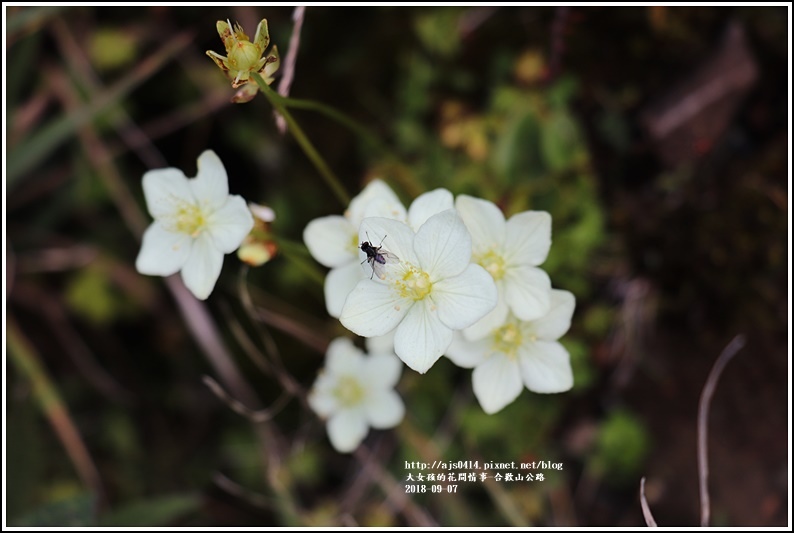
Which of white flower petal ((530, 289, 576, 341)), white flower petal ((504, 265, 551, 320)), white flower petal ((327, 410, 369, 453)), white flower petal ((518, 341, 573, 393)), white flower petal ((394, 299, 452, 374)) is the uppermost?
white flower petal ((394, 299, 452, 374))

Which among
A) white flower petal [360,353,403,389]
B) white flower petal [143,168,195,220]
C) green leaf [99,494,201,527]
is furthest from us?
green leaf [99,494,201,527]

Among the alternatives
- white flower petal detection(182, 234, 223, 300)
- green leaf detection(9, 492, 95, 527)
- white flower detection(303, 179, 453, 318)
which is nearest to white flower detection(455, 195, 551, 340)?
white flower detection(303, 179, 453, 318)

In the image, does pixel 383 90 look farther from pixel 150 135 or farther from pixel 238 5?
pixel 150 135

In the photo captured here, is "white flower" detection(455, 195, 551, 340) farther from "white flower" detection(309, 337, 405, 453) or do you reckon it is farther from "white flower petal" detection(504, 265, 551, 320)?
"white flower" detection(309, 337, 405, 453)

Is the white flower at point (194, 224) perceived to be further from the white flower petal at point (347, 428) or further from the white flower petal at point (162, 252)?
the white flower petal at point (347, 428)

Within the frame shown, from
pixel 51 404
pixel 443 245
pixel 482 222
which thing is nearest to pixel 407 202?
pixel 482 222

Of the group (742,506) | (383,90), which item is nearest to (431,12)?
(383,90)

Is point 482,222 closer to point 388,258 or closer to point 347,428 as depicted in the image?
point 388,258
